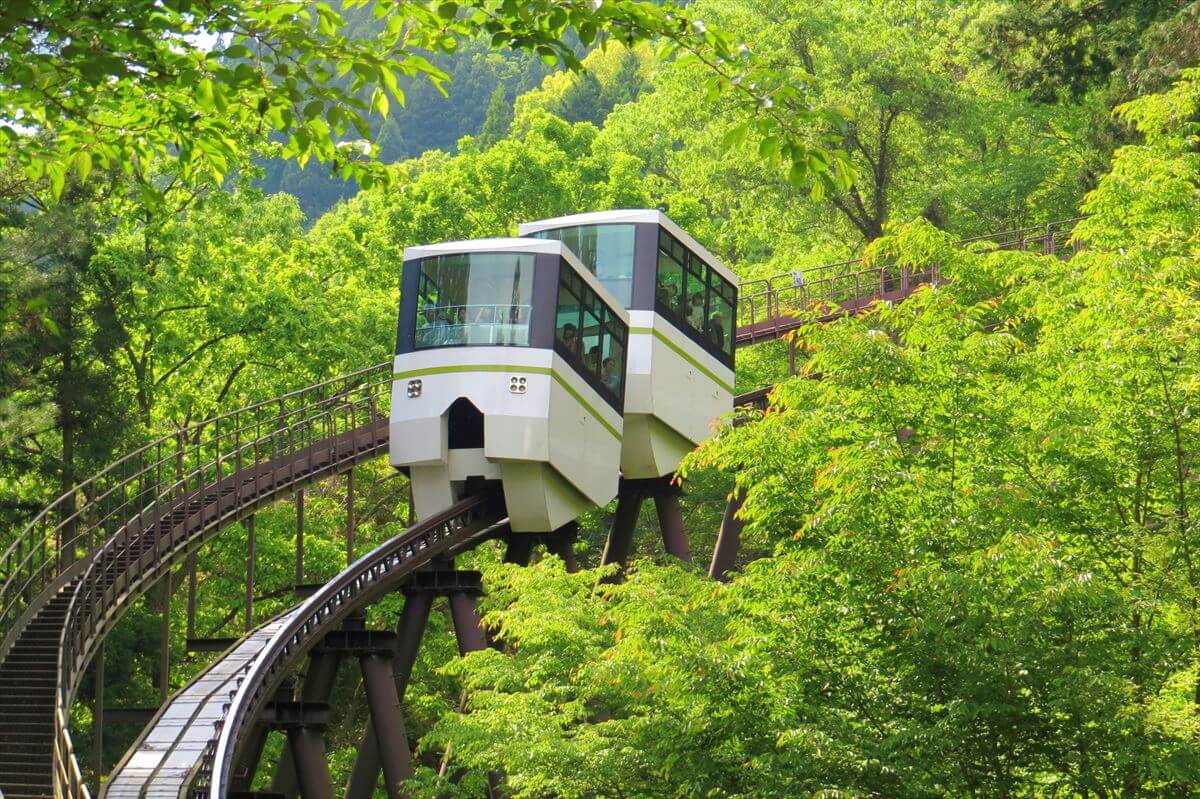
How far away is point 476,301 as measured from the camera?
25.8 meters

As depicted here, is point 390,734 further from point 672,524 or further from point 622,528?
point 672,524

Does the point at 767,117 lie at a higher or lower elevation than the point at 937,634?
higher

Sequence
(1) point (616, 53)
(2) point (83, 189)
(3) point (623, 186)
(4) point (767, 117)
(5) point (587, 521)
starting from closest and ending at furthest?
(4) point (767, 117), (2) point (83, 189), (5) point (587, 521), (3) point (623, 186), (1) point (616, 53)

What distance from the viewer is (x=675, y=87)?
182 ft

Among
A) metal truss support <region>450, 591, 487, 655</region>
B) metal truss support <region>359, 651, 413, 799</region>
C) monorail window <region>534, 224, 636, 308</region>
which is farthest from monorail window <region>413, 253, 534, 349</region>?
metal truss support <region>359, 651, 413, 799</region>

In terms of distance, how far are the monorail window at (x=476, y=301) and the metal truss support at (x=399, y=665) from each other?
408 cm

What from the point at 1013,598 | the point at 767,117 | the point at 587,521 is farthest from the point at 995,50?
the point at 767,117

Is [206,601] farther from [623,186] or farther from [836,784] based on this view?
[836,784]

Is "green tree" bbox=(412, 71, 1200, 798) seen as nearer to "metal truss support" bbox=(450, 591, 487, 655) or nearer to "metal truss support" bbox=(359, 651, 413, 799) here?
"metal truss support" bbox=(359, 651, 413, 799)

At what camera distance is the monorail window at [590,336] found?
84.3 ft

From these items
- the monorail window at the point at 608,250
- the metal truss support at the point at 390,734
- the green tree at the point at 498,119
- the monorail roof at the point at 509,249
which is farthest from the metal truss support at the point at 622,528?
the green tree at the point at 498,119

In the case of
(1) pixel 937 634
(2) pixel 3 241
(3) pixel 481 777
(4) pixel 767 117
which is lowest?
(3) pixel 481 777

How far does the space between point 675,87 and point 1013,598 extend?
42619mm

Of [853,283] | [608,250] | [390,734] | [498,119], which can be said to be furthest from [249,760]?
[498,119]
